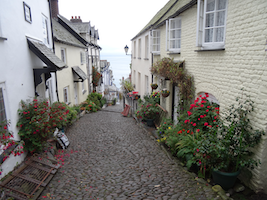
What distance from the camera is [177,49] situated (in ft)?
26.5

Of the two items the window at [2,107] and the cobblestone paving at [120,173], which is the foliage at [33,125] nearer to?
the window at [2,107]

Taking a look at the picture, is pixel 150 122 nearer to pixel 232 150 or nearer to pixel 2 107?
pixel 232 150

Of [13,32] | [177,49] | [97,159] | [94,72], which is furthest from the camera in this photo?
[94,72]

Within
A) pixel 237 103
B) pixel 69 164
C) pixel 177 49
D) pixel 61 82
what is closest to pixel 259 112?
pixel 237 103

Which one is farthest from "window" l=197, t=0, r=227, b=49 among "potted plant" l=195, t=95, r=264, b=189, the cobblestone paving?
the cobblestone paving

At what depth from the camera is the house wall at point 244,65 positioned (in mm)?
3709

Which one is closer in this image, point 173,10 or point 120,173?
point 120,173

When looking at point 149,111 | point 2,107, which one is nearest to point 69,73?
point 149,111

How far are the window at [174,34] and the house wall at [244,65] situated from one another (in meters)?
2.69

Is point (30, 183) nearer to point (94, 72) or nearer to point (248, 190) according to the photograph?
point (248, 190)

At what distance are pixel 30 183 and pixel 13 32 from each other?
424cm

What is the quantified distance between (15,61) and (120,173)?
14.9 feet

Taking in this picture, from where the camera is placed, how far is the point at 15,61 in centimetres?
544

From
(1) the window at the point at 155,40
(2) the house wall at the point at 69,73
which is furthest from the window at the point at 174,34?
(2) the house wall at the point at 69,73
